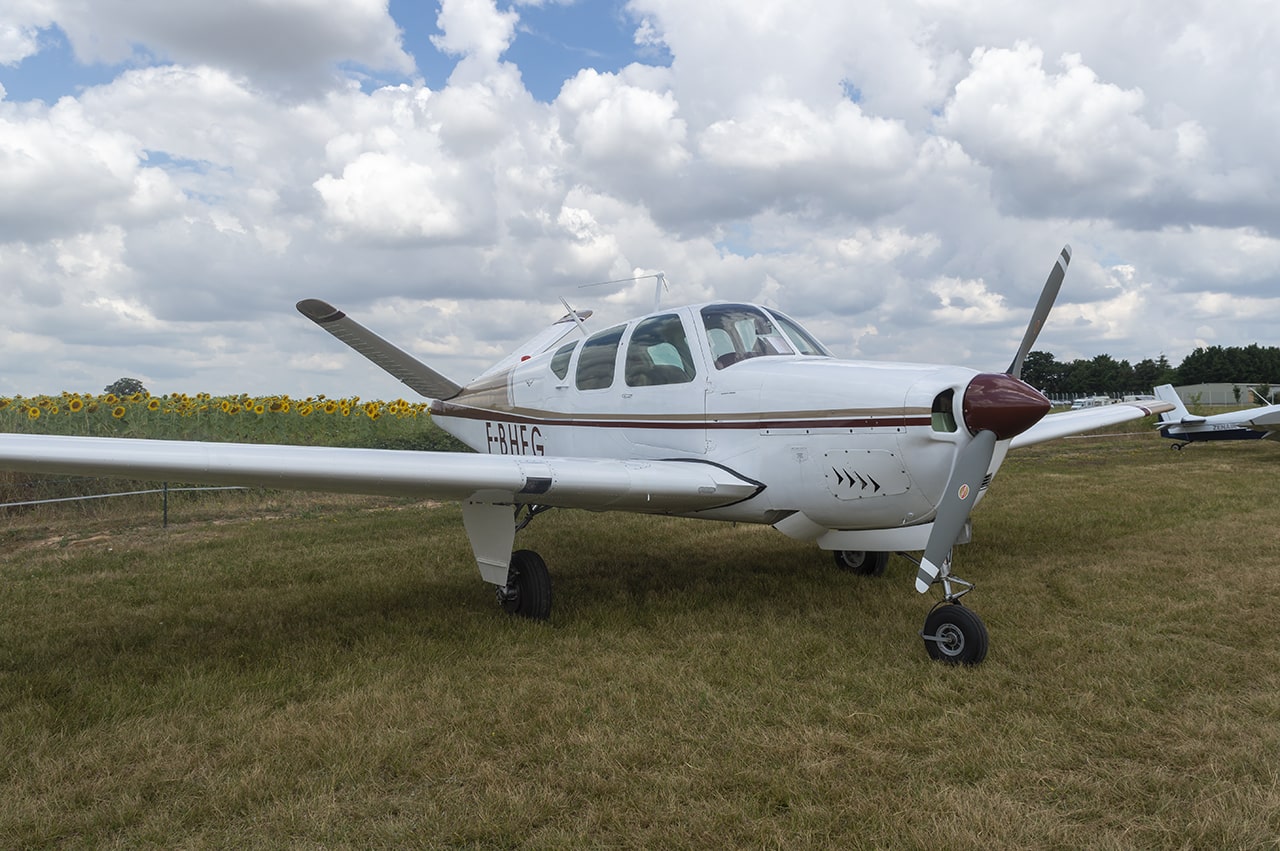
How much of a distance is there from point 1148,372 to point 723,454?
106916 mm

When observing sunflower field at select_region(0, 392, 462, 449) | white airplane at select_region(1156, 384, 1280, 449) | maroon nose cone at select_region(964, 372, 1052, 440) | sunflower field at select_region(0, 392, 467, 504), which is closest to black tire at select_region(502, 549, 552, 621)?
maroon nose cone at select_region(964, 372, 1052, 440)

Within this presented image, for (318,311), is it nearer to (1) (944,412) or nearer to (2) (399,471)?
(2) (399,471)

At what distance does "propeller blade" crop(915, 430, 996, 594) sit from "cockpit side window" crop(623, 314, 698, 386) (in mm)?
2108

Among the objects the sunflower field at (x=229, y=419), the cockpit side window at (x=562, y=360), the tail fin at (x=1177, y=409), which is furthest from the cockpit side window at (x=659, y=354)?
the tail fin at (x=1177, y=409)

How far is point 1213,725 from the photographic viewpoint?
3.44 m

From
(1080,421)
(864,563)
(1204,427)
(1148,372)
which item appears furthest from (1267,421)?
(1148,372)

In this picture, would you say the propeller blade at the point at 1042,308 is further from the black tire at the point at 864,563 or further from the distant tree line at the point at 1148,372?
the distant tree line at the point at 1148,372

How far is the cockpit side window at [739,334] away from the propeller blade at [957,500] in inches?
69.6

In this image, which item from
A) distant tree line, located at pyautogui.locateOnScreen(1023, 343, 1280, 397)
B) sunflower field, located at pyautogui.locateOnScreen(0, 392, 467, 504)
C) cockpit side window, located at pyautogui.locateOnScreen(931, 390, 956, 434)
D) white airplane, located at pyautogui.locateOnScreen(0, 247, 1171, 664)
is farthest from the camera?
distant tree line, located at pyautogui.locateOnScreen(1023, 343, 1280, 397)

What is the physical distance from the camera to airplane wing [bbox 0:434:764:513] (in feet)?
13.1

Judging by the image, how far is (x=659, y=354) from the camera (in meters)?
6.09

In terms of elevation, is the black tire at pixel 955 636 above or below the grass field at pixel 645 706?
above

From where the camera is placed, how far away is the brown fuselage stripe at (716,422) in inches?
179

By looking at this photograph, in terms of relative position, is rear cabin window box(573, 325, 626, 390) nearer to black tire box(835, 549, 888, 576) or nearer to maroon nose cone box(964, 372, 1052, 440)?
black tire box(835, 549, 888, 576)
